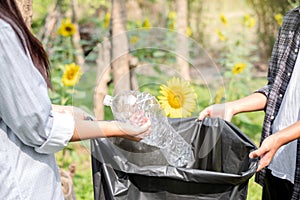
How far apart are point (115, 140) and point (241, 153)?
42 centimetres

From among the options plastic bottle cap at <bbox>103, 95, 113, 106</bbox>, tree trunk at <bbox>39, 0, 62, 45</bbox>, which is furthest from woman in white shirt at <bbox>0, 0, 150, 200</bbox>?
tree trunk at <bbox>39, 0, 62, 45</bbox>

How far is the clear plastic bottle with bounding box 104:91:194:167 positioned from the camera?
1.68 metres

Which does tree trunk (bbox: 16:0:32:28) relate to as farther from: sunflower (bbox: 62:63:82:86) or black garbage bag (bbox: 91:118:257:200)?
sunflower (bbox: 62:63:82:86)

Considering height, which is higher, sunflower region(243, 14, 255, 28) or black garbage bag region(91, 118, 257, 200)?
sunflower region(243, 14, 255, 28)

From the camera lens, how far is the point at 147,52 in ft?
14.2

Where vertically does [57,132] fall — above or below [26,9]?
below

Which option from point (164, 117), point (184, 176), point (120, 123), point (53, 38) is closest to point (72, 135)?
point (120, 123)

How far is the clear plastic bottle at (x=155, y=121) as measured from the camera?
168cm

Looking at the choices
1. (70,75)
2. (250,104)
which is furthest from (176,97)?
(70,75)

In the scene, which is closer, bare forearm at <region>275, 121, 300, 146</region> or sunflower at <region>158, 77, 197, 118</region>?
bare forearm at <region>275, 121, 300, 146</region>

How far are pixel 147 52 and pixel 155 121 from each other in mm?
2527

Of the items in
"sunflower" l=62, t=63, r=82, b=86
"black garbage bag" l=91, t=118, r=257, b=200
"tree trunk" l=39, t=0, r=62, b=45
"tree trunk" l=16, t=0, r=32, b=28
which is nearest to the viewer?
"black garbage bag" l=91, t=118, r=257, b=200

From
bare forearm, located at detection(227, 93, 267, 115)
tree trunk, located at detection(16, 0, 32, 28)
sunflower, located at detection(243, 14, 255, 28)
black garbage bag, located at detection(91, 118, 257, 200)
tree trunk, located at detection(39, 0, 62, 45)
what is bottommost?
black garbage bag, located at detection(91, 118, 257, 200)

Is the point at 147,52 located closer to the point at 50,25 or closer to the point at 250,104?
the point at 50,25
